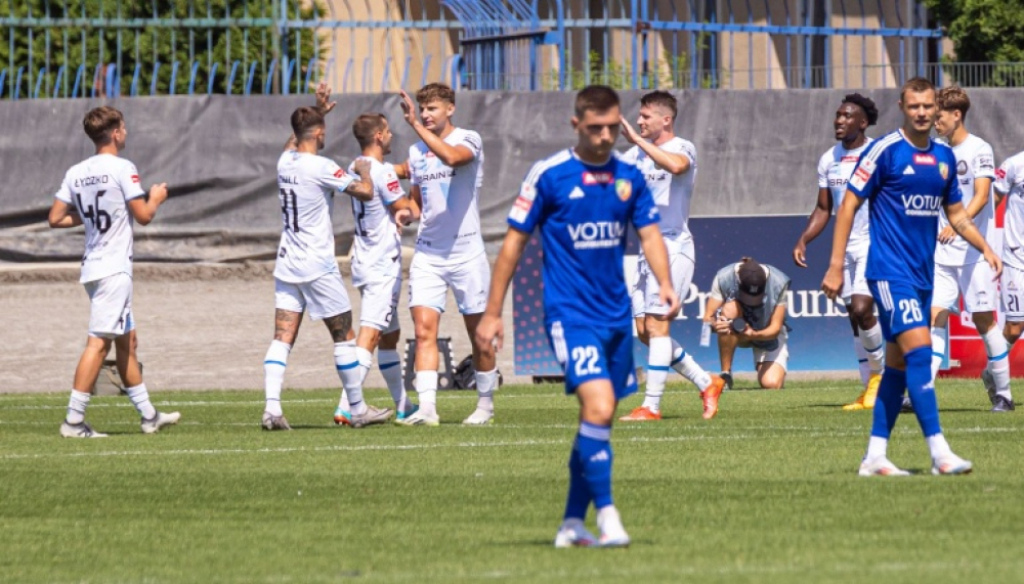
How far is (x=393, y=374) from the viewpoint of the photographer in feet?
48.4

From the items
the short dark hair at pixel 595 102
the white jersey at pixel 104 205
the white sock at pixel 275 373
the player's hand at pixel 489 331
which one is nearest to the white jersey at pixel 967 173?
the white sock at pixel 275 373

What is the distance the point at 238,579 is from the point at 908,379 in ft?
13.1

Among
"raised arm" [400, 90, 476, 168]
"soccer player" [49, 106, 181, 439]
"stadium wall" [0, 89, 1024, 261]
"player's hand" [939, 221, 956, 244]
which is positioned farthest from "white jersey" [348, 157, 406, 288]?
"stadium wall" [0, 89, 1024, 261]

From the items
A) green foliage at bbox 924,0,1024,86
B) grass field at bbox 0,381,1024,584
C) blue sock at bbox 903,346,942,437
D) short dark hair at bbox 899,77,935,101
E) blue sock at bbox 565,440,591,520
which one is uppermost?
green foliage at bbox 924,0,1024,86

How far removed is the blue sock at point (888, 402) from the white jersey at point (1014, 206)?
5756 millimetres

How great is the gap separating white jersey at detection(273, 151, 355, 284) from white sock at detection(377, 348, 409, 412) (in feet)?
3.12

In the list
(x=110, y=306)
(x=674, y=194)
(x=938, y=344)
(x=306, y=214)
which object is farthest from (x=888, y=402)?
(x=110, y=306)

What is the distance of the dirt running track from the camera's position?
70.5 ft

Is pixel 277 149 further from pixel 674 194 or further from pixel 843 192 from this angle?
pixel 843 192

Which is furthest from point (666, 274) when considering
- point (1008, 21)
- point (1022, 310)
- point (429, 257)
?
point (1008, 21)

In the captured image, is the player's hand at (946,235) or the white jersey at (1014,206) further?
the white jersey at (1014,206)

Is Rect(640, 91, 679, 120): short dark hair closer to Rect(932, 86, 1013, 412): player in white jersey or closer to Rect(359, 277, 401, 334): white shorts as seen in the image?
Rect(932, 86, 1013, 412): player in white jersey

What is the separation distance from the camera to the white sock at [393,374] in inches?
581

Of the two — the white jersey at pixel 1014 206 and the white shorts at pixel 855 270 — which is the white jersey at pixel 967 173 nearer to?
the white jersey at pixel 1014 206
